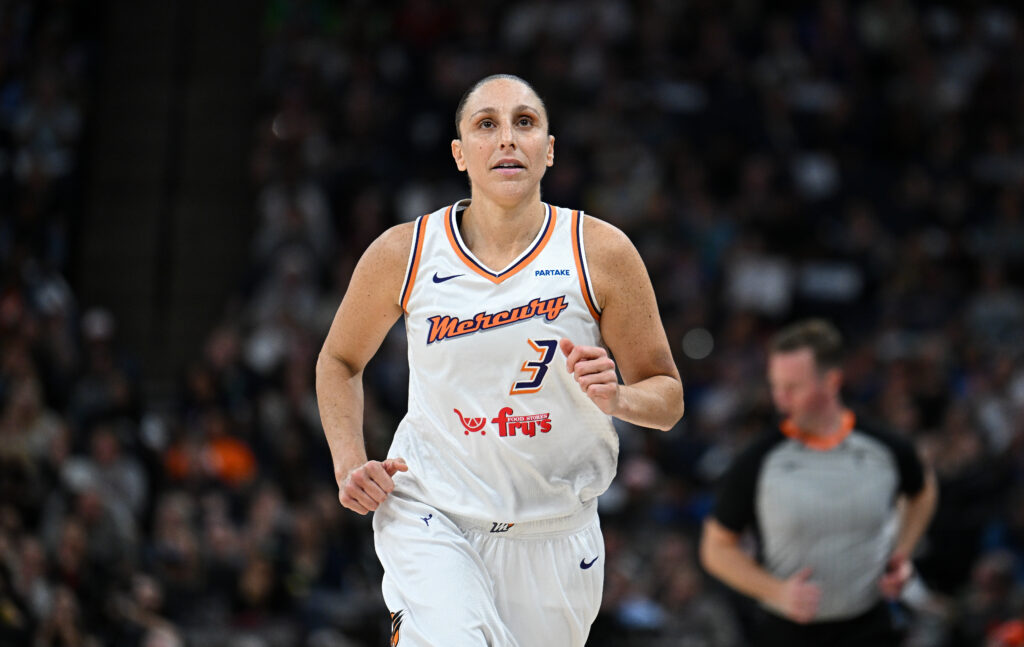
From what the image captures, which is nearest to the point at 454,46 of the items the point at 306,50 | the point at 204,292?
Result: the point at 306,50

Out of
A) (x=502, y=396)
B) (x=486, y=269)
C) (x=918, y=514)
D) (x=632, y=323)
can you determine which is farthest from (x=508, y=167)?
(x=918, y=514)

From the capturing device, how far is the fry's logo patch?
15.7 feet

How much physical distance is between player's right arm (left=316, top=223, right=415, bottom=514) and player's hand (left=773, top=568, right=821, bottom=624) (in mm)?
2400

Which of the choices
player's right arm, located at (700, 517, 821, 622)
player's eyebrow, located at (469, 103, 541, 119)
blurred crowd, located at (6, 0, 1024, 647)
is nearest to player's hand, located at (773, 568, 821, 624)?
player's right arm, located at (700, 517, 821, 622)

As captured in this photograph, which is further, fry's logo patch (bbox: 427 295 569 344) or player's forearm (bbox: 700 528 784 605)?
player's forearm (bbox: 700 528 784 605)

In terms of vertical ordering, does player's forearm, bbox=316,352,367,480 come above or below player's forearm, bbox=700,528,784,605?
above

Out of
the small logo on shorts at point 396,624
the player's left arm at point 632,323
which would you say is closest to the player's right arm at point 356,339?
the small logo on shorts at point 396,624

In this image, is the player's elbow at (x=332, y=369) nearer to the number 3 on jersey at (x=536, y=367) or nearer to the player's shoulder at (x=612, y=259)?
the number 3 on jersey at (x=536, y=367)

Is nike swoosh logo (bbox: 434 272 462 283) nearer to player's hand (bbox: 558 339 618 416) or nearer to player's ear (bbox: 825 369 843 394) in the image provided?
player's hand (bbox: 558 339 618 416)

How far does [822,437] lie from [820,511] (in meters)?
0.42

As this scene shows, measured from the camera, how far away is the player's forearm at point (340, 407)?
16.6ft

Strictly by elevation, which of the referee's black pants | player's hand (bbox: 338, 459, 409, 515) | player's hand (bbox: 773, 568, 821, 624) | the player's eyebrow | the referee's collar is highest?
the player's eyebrow

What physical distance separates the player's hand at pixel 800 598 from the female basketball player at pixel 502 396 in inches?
63.8

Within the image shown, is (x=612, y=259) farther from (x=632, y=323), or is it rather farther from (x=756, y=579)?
(x=756, y=579)
